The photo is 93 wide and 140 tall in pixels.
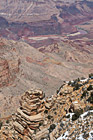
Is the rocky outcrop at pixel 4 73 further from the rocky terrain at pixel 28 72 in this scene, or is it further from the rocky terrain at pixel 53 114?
the rocky terrain at pixel 53 114

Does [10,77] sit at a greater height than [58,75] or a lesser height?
greater

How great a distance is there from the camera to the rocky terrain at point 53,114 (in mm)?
17859

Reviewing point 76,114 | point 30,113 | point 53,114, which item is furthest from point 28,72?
point 76,114

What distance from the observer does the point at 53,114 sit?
21.2 metres

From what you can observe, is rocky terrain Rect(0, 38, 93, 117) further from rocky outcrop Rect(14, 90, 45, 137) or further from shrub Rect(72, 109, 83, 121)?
shrub Rect(72, 109, 83, 121)

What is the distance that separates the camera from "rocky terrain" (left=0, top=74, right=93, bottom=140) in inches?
703

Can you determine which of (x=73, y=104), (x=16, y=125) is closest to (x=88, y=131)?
(x=73, y=104)

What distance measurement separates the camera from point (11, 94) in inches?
1847

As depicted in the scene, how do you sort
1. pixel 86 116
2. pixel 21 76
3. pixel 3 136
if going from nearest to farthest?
pixel 86 116
pixel 3 136
pixel 21 76

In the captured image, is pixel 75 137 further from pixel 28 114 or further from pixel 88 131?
pixel 28 114

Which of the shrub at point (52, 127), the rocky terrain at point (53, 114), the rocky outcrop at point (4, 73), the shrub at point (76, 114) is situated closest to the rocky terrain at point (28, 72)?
the rocky outcrop at point (4, 73)

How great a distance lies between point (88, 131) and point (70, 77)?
5856 cm

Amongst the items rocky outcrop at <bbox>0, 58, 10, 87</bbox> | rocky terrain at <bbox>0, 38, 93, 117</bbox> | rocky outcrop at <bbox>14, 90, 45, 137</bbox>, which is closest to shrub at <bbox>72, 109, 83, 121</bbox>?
rocky outcrop at <bbox>14, 90, 45, 137</bbox>

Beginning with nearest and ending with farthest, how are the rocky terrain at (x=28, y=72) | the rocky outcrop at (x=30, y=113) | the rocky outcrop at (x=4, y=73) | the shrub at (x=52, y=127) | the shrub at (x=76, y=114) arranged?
the shrub at (x=76, y=114), the shrub at (x=52, y=127), the rocky outcrop at (x=30, y=113), the rocky terrain at (x=28, y=72), the rocky outcrop at (x=4, y=73)
